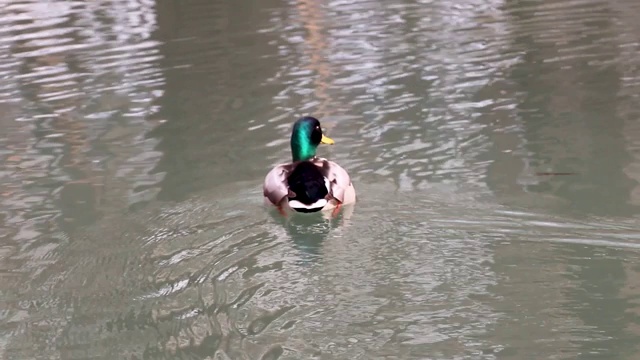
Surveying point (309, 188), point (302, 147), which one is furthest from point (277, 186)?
point (302, 147)

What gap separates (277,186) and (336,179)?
14.0 inches

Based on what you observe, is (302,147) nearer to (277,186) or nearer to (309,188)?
(277,186)

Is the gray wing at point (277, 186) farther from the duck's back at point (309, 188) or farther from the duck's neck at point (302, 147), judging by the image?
the duck's neck at point (302, 147)

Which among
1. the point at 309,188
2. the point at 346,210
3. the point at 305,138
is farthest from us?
the point at 305,138

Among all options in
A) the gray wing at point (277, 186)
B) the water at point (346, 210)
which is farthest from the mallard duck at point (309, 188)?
the water at point (346, 210)

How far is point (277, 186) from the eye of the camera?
5625mm

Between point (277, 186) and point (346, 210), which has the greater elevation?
point (277, 186)

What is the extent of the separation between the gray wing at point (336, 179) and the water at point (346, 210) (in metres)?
0.14

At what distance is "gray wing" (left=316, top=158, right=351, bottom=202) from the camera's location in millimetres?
5523

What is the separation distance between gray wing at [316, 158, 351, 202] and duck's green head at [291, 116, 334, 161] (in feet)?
1.46

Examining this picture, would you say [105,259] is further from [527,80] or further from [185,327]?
[527,80]

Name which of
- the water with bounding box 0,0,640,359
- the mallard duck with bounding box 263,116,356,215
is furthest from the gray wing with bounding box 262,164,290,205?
the water with bounding box 0,0,640,359

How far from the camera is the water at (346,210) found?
4129mm

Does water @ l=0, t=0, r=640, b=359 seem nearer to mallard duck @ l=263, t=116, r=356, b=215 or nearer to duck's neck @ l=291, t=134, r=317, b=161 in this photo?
mallard duck @ l=263, t=116, r=356, b=215
